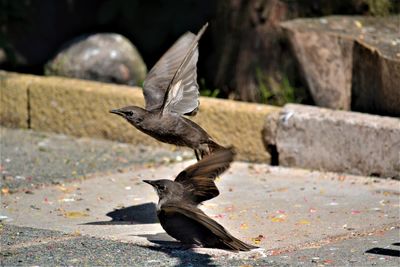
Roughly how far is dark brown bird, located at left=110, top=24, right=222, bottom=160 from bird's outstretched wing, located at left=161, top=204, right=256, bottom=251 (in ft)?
3.31

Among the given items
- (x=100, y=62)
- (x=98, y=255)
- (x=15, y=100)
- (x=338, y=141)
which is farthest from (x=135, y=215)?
(x=100, y=62)

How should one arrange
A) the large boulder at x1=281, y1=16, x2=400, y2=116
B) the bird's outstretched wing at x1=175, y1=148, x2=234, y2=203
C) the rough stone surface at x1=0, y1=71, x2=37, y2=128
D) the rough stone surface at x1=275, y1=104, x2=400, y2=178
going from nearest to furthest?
1. the bird's outstretched wing at x1=175, y1=148, x2=234, y2=203
2. the rough stone surface at x1=275, y1=104, x2=400, y2=178
3. the large boulder at x1=281, y1=16, x2=400, y2=116
4. the rough stone surface at x1=0, y1=71, x2=37, y2=128

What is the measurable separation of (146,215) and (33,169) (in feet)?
5.09

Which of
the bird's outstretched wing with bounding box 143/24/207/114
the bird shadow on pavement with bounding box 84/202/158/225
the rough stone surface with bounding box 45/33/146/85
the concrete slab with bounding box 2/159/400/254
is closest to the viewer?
the concrete slab with bounding box 2/159/400/254

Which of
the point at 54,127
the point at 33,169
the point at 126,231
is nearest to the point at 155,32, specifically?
the point at 54,127

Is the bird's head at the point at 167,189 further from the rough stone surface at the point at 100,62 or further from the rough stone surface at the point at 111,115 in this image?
the rough stone surface at the point at 100,62

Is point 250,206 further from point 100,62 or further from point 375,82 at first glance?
point 100,62

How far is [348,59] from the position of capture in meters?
7.98

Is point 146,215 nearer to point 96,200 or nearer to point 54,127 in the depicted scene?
point 96,200

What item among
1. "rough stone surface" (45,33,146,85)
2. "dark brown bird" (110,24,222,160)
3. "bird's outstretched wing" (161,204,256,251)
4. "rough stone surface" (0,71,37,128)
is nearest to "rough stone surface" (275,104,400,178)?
"dark brown bird" (110,24,222,160)

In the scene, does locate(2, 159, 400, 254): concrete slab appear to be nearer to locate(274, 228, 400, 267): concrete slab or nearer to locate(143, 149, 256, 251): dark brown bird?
locate(274, 228, 400, 267): concrete slab

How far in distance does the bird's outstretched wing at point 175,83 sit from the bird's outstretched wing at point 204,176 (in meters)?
0.94

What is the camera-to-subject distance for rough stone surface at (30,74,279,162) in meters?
8.16

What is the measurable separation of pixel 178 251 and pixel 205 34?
483 centimetres
